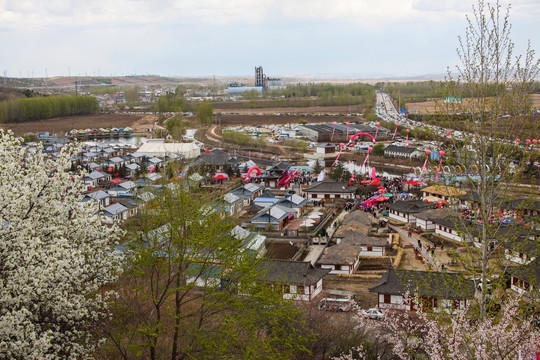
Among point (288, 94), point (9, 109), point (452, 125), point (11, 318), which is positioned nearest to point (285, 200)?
point (452, 125)

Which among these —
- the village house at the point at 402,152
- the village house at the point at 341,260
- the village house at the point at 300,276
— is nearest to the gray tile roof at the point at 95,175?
the village house at the point at 341,260

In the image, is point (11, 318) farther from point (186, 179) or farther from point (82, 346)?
point (186, 179)

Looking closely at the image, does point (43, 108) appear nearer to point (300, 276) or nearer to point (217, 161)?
point (217, 161)

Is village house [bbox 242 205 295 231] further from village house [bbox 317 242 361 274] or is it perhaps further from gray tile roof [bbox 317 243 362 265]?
village house [bbox 317 242 361 274]

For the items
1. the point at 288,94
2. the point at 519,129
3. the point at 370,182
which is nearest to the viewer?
the point at 519,129

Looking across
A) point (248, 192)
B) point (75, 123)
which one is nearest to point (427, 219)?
point (248, 192)

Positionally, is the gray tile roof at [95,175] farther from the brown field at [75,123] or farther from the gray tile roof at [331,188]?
the brown field at [75,123]
